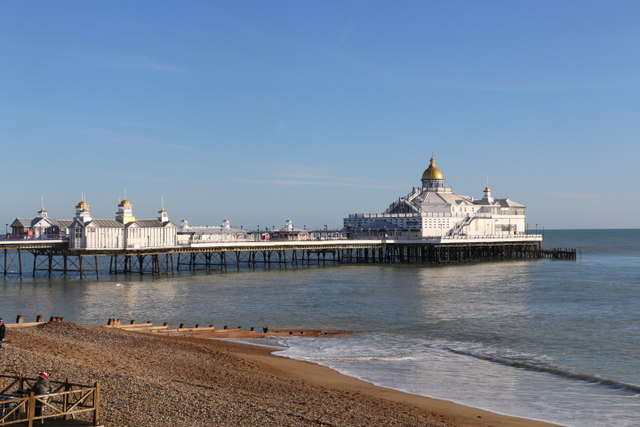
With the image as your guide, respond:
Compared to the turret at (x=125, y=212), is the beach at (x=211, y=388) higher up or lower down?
lower down

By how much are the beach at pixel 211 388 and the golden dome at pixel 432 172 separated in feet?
287

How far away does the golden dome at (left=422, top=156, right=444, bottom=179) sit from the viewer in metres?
112

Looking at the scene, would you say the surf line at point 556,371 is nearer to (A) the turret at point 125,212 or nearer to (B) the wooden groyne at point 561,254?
(A) the turret at point 125,212

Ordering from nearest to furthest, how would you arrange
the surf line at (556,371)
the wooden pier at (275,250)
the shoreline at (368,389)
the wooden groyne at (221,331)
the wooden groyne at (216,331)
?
the shoreline at (368,389)
the surf line at (556,371)
the wooden groyne at (216,331)
the wooden groyne at (221,331)
the wooden pier at (275,250)

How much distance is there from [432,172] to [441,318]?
7512 cm

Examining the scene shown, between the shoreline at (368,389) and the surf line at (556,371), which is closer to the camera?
the shoreline at (368,389)

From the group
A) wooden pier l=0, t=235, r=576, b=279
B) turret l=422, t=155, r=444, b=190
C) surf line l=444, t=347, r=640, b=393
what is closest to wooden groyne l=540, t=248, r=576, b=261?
wooden pier l=0, t=235, r=576, b=279

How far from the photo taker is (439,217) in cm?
9900

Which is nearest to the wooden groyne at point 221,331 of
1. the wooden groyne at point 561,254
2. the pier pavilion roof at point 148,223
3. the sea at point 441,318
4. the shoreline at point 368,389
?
the sea at point 441,318

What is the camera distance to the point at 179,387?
18.6m

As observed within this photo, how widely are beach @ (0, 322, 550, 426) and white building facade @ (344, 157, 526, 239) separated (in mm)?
68751

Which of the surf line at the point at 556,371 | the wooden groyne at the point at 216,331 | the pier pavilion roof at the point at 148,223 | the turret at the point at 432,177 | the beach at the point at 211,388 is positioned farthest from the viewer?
the turret at the point at 432,177

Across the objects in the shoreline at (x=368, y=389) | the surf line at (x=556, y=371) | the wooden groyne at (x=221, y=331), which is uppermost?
the wooden groyne at (x=221, y=331)

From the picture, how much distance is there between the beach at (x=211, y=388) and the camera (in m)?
15.9
